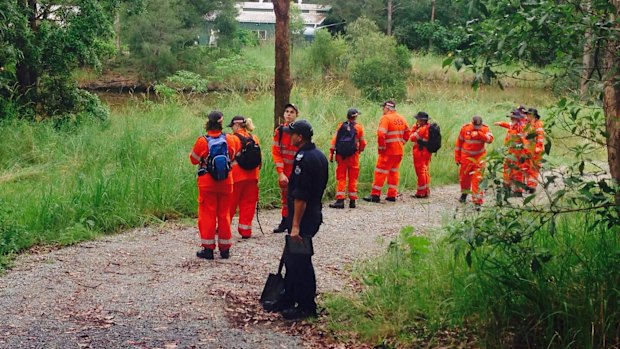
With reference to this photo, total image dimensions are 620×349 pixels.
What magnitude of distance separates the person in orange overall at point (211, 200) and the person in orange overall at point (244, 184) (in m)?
0.90

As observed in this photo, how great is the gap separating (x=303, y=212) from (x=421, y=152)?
7380 mm

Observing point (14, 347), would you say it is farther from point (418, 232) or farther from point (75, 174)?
point (75, 174)

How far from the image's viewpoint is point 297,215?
678 cm

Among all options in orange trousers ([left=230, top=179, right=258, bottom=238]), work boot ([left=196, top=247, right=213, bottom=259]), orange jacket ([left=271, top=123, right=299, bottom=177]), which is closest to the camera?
work boot ([left=196, top=247, right=213, bottom=259])

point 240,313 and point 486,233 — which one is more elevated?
point 486,233

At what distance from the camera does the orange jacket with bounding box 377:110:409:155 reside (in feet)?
42.8

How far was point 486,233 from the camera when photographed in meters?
5.36

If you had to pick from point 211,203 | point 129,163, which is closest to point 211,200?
point 211,203

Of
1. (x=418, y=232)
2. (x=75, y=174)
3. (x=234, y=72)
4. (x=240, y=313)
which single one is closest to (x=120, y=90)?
(x=234, y=72)

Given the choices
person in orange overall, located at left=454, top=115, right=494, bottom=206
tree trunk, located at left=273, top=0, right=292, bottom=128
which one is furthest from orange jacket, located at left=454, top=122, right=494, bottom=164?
tree trunk, located at left=273, top=0, right=292, bottom=128

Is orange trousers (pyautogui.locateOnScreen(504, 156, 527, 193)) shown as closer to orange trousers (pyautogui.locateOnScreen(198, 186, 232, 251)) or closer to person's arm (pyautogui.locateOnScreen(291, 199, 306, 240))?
person's arm (pyautogui.locateOnScreen(291, 199, 306, 240))

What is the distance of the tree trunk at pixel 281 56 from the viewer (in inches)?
515

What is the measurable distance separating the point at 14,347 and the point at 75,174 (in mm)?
7275

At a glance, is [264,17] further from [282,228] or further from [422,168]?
[282,228]
